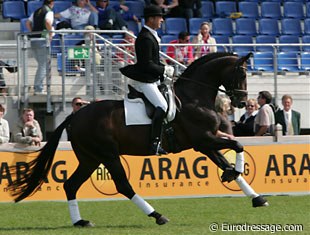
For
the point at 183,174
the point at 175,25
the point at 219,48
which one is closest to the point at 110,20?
the point at 219,48

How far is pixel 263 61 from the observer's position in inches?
871

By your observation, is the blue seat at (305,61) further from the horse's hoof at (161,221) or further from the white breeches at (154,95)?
the horse's hoof at (161,221)

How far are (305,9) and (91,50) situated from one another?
31.3ft

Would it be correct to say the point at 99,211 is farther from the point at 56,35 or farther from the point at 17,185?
the point at 56,35

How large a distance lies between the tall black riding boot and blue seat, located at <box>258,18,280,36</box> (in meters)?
13.0

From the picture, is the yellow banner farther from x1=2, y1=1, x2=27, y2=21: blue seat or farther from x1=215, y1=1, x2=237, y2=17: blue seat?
→ x1=215, y1=1, x2=237, y2=17: blue seat

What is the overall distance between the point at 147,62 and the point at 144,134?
1.01 meters

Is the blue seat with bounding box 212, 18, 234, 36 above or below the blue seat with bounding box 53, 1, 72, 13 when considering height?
below

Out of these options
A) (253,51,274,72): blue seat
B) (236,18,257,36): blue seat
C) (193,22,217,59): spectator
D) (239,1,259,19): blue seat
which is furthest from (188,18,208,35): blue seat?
(193,22,217,59): spectator

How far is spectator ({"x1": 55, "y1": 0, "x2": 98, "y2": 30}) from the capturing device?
21.0 m

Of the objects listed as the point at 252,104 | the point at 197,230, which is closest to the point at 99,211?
the point at 197,230

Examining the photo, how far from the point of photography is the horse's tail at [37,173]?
496 inches

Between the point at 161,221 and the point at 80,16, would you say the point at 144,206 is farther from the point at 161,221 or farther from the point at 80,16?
the point at 80,16

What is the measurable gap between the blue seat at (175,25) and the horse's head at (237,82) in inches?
436
